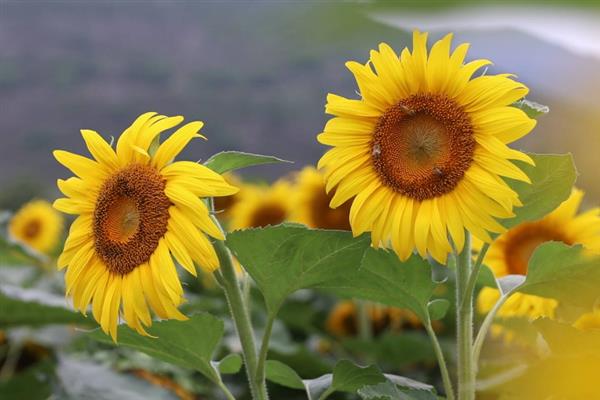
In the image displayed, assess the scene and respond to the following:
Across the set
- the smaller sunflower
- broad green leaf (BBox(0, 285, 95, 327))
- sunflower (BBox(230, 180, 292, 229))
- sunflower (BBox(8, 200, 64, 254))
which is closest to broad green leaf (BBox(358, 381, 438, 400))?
broad green leaf (BBox(0, 285, 95, 327))

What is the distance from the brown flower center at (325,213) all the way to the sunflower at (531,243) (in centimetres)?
75

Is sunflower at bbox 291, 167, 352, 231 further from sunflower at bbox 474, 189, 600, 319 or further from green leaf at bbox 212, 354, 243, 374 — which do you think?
green leaf at bbox 212, 354, 243, 374

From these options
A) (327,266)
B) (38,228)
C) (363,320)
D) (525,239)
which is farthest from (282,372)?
(38,228)

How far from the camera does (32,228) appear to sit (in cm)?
256

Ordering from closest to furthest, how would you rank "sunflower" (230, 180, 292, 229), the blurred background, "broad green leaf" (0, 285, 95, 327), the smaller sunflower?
the blurred background
"broad green leaf" (0, 285, 95, 327)
the smaller sunflower
"sunflower" (230, 180, 292, 229)

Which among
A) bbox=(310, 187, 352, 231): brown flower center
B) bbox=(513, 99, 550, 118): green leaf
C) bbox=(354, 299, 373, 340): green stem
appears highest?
bbox=(513, 99, 550, 118): green leaf

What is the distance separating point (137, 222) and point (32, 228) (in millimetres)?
2062

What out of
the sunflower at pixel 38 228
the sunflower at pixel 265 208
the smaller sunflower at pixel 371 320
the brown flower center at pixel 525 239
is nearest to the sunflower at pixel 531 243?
the brown flower center at pixel 525 239

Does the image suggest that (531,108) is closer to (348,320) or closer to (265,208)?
(348,320)

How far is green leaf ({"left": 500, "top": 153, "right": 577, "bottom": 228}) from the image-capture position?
2.08 ft

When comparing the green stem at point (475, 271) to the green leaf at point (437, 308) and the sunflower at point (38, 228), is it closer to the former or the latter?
the green leaf at point (437, 308)

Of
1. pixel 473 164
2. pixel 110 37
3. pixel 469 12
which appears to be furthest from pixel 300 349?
pixel 110 37

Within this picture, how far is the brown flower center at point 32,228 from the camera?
2.54 m

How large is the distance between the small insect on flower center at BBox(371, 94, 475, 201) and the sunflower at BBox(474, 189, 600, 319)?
0.94 feet
